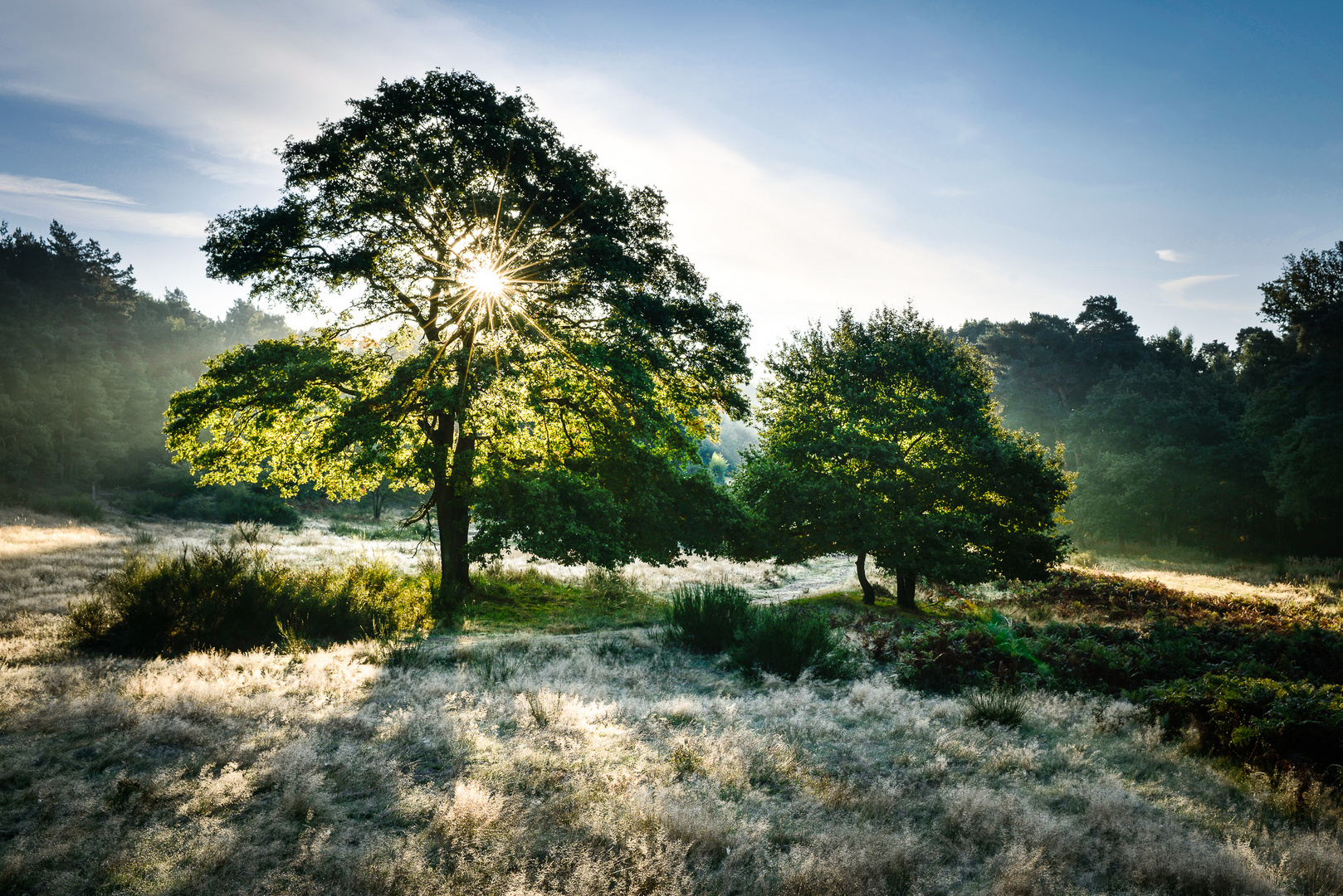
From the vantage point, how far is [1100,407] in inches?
1802

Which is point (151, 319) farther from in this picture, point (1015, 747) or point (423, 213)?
point (1015, 747)

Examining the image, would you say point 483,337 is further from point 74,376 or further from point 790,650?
point 74,376

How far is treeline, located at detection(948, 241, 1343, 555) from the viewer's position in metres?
31.0

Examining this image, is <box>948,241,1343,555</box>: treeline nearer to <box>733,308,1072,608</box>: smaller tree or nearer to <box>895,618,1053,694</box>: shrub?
<box>733,308,1072,608</box>: smaller tree

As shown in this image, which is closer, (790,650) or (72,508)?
(790,650)

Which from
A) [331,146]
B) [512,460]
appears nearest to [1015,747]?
[512,460]

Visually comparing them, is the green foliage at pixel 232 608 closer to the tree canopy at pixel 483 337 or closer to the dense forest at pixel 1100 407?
the tree canopy at pixel 483 337

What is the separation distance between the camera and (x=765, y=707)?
676cm

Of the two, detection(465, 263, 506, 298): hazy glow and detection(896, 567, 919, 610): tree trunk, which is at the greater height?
detection(465, 263, 506, 298): hazy glow

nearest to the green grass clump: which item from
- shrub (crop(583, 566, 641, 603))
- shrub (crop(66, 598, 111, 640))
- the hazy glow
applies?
shrub (crop(583, 566, 641, 603))

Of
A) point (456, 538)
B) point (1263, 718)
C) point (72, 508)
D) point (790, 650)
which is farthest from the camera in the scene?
point (72, 508)

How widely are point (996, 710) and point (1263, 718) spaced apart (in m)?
2.20

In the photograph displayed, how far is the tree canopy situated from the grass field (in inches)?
212

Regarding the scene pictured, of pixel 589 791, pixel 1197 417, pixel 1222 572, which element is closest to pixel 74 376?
pixel 589 791
